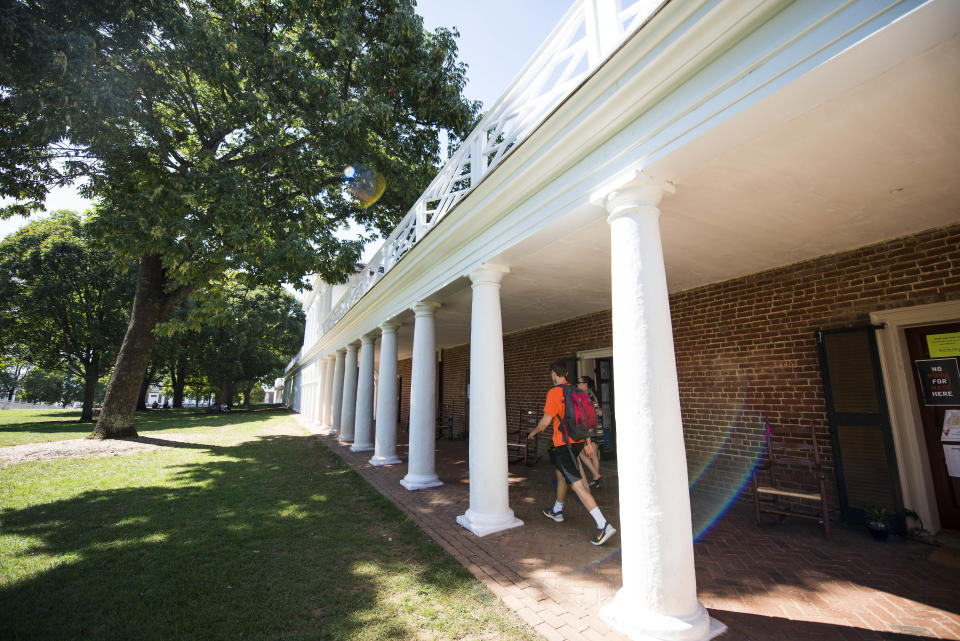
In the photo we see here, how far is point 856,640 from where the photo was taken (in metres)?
2.60


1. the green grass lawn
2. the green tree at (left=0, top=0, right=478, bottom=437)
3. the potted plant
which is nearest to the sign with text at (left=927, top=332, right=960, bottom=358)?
the potted plant

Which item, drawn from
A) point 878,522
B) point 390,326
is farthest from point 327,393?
point 878,522

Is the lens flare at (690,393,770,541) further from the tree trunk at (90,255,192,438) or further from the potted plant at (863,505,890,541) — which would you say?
the tree trunk at (90,255,192,438)

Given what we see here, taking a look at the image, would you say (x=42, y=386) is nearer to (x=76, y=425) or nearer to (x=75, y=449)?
(x=76, y=425)

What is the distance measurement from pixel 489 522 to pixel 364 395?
267 inches

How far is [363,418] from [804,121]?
10.9 meters

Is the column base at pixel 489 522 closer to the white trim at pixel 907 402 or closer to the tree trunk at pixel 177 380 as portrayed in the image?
the white trim at pixel 907 402

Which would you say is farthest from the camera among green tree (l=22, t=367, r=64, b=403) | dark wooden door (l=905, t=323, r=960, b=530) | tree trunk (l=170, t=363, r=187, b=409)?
green tree (l=22, t=367, r=64, b=403)

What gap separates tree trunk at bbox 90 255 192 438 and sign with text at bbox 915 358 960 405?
16920mm

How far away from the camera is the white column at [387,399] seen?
28.8 feet

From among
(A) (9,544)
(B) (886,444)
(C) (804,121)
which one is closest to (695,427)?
(B) (886,444)

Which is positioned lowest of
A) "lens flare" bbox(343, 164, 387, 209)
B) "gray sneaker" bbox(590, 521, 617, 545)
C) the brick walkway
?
the brick walkway

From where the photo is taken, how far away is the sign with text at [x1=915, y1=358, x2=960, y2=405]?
4344 millimetres

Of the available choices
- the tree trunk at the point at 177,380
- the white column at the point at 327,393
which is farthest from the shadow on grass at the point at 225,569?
the tree trunk at the point at 177,380
